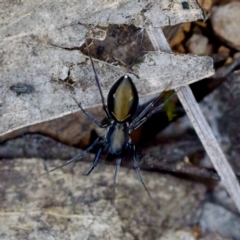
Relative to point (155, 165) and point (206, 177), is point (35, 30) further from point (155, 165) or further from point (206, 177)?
point (206, 177)

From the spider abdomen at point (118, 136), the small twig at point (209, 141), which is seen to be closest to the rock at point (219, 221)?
the small twig at point (209, 141)

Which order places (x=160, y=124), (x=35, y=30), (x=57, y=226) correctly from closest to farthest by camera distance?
1. (x=35, y=30)
2. (x=57, y=226)
3. (x=160, y=124)

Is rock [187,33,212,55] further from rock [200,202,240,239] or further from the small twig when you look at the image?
rock [200,202,240,239]

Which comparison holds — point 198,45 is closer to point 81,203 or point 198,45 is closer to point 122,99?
point 122,99

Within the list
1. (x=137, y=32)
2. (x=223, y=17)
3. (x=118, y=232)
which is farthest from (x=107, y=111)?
(x=223, y=17)

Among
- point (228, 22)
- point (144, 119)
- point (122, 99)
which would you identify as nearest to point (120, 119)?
point (144, 119)
